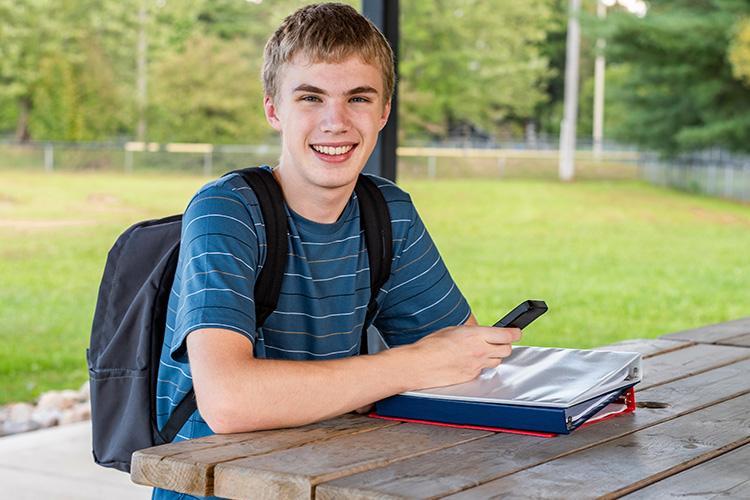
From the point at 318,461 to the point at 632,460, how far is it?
0.98 ft

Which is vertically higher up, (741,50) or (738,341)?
(741,50)

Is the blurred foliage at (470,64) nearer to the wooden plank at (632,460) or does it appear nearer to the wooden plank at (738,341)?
the wooden plank at (738,341)

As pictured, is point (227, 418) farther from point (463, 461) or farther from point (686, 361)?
point (686, 361)

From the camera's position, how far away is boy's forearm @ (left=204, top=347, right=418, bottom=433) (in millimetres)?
1304

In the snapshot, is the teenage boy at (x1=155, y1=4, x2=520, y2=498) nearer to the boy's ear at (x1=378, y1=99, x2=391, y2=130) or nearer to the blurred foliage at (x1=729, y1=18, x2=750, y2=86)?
the boy's ear at (x1=378, y1=99, x2=391, y2=130)

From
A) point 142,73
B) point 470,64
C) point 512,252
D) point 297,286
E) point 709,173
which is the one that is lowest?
point 512,252

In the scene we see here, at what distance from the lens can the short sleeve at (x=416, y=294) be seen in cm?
174

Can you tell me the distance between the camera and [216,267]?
143cm

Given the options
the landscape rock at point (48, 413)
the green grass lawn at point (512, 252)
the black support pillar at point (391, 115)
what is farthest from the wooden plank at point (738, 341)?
the green grass lawn at point (512, 252)

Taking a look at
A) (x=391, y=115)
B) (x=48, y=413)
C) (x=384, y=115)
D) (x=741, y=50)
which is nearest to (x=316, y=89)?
(x=384, y=115)

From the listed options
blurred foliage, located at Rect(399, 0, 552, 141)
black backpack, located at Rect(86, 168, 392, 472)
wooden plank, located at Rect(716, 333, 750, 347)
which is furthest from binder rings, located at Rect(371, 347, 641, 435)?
blurred foliage, located at Rect(399, 0, 552, 141)

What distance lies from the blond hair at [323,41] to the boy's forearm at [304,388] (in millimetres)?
413

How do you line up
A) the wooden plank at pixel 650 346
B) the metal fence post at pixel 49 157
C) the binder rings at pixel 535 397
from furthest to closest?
the metal fence post at pixel 49 157 → the wooden plank at pixel 650 346 → the binder rings at pixel 535 397

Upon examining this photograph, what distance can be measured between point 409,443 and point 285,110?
0.54m
